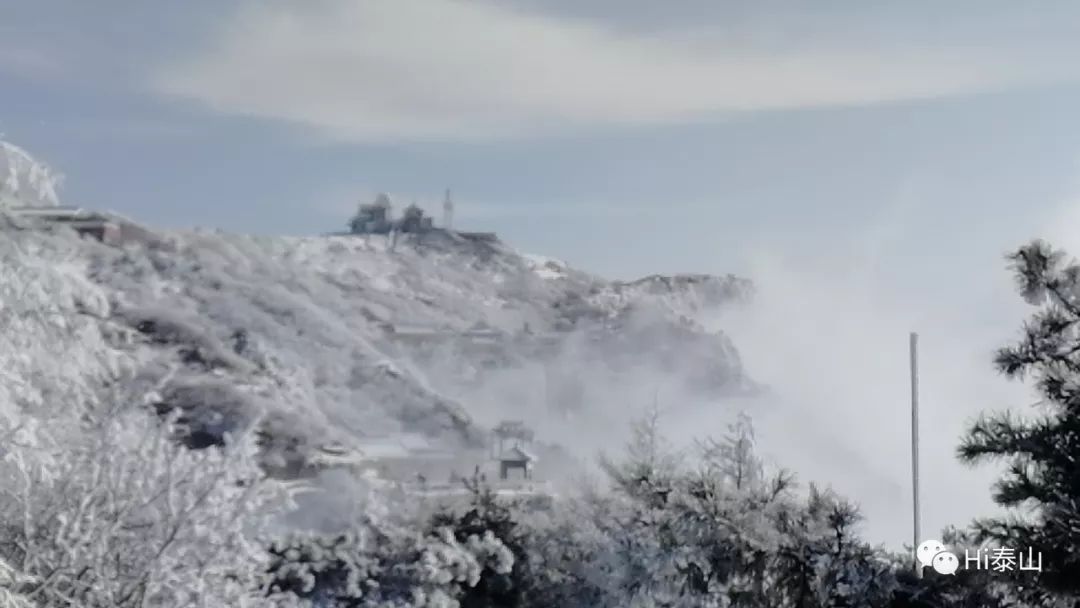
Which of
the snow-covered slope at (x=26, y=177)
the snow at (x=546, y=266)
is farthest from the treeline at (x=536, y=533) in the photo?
the snow at (x=546, y=266)

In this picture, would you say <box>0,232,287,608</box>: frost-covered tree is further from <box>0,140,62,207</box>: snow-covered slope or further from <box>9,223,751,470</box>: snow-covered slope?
<box>9,223,751,470</box>: snow-covered slope

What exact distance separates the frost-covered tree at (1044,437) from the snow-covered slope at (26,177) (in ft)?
15.7

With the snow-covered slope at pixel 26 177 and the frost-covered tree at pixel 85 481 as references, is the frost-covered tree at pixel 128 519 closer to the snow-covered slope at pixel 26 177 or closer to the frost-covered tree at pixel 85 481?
the frost-covered tree at pixel 85 481

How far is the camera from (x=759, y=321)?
13812 mm

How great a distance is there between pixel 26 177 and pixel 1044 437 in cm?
522

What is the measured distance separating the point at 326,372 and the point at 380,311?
0.95 metres

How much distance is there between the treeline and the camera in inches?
213

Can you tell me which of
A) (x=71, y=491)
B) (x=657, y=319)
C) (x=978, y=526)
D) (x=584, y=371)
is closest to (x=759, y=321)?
(x=657, y=319)

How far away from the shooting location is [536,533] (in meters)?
10.1

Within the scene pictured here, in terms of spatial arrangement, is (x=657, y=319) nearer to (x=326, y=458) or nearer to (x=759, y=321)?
(x=759, y=321)

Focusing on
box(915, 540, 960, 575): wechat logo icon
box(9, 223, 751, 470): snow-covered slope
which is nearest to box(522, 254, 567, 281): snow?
box(9, 223, 751, 470): snow-covered slope

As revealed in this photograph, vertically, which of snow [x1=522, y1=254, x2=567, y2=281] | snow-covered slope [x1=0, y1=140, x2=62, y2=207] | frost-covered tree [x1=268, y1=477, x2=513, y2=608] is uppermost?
snow [x1=522, y1=254, x2=567, y2=281]

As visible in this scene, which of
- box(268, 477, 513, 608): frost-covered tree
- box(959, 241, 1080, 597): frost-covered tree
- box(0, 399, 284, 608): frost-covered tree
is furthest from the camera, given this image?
box(268, 477, 513, 608): frost-covered tree

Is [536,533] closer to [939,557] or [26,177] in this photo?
[939,557]
